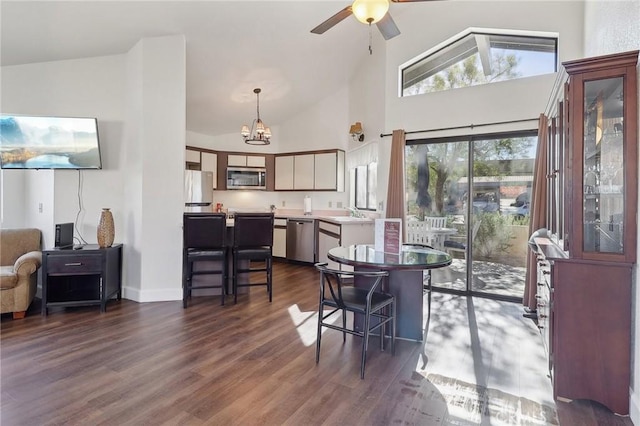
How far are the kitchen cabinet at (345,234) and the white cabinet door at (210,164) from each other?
7.88 feet

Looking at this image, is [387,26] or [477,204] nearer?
[387,26]

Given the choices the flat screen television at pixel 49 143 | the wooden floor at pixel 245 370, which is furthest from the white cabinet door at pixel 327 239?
the flat screen television at pixel 49 143

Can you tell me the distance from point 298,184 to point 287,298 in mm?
3026

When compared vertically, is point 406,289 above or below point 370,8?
below

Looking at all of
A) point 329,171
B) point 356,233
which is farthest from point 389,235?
point 329,171

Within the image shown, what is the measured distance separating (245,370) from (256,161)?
510 centimetres

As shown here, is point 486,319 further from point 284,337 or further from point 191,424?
point 191,424

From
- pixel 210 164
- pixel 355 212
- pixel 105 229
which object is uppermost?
pixel 210 164

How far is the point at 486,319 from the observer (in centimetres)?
354

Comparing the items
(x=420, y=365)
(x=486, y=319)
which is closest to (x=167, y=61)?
(x=420, y=365)

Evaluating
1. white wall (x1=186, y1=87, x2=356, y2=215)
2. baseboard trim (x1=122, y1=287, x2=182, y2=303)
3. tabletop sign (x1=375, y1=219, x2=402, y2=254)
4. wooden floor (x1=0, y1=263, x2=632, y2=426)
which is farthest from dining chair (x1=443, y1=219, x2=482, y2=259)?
baseboard trim (x1=122, y1=287, x2=182, y2=303)

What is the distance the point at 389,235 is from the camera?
2.89 meters

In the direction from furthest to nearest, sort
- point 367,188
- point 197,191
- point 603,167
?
point 367,188 → point 197,191 → point 603,167

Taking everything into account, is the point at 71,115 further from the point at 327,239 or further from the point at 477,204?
the point at 477,204
